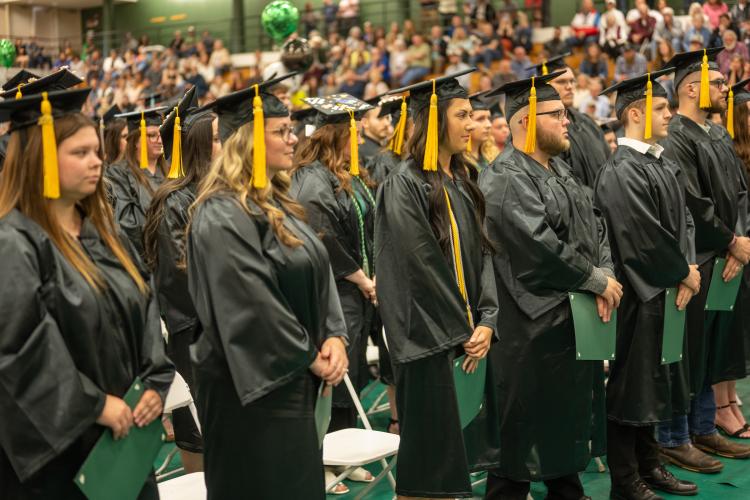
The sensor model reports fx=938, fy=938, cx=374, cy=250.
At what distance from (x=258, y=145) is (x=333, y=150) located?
7.94ft

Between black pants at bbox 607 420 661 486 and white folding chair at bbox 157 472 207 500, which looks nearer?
white folding chair at bbox 157 472 207 500

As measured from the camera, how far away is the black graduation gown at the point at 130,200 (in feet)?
18.4

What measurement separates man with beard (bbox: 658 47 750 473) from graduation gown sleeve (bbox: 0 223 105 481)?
3712 mm

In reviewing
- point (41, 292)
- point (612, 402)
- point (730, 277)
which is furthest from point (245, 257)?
point (730, 277)

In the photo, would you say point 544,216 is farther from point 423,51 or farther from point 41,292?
point 423,51

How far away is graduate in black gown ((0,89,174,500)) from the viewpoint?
261 centimetres

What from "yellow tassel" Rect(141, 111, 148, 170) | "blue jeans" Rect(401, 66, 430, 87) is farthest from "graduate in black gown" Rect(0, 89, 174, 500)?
"blue jeans" Rect(401, 66, 430, 87)

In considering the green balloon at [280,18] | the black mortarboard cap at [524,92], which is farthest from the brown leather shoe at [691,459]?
the green balloon at [280,18]

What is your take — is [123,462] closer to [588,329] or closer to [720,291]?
[588,329]

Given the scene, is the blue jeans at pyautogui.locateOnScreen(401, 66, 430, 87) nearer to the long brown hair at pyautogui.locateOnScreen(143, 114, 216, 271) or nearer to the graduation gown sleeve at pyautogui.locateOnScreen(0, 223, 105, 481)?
the long brown hair at pyautogui.locateOnScreen(143, 114, 216, 271)

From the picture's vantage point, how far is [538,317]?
4.36 metres

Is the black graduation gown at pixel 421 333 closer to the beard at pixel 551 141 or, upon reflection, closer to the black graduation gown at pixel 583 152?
the beard at pixel 551 141

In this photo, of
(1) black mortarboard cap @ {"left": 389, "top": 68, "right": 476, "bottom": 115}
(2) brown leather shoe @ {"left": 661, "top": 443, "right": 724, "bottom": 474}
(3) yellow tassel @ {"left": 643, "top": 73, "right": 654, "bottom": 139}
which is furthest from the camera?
(2) brown leather shoe @ {"left": 661, "top": 443, "right": 724, "bottom": 474}

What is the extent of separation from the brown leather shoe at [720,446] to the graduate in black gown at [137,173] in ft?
11.5
